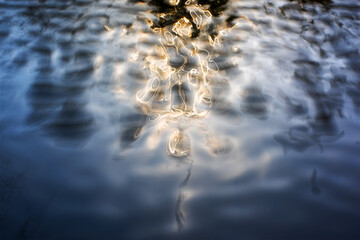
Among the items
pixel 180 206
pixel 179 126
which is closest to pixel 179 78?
pixel 179 126

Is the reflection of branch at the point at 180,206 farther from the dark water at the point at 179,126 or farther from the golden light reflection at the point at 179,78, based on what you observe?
the golden light reflection at the point at 179,78

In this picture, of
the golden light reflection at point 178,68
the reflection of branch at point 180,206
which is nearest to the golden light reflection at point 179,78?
the golden light reflection at point 178,68

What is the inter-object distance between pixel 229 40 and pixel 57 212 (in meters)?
1.82

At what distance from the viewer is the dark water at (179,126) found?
131 cm

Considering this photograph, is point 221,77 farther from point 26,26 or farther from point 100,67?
point 26,26

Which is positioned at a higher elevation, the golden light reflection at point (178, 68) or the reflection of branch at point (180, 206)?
the golden light reflection at point (178, 68)

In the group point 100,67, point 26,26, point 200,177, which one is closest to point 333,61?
point 200,177

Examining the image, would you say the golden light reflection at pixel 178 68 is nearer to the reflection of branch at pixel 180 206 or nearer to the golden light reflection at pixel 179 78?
the golden light reflection at pixel 179 78

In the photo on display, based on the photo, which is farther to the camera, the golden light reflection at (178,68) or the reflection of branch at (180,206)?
the golden light reflection at (178,68)

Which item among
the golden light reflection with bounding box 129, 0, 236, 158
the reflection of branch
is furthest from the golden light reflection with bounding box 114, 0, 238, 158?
the reflection of branch

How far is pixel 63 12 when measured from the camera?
2773mm

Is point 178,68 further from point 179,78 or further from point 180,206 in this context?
point 180,206

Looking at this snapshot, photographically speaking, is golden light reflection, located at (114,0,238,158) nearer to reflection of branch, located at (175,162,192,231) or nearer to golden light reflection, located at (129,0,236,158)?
golden light reflection, located at (129,0,236,158)

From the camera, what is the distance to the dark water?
4.29 ft
